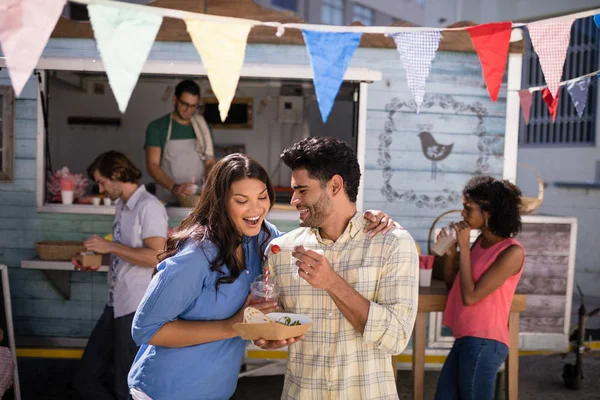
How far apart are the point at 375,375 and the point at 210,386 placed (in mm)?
601

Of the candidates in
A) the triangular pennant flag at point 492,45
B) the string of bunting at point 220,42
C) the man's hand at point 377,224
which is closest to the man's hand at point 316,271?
the man's hand at point 377,224

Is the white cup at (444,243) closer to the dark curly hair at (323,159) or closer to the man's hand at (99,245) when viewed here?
the dark curly hair at (323,159)

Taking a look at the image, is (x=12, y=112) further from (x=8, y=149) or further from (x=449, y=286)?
(x=449, y=286)

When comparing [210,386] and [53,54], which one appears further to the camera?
[53,54]

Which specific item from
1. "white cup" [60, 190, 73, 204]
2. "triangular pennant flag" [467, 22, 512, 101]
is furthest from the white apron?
"triangular pennant flag" [467, 22, 512, 101]

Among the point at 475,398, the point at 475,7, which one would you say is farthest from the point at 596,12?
the point at 475,7

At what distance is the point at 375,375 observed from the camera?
2164 mm

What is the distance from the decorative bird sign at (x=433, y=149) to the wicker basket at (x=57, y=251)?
3.22 m

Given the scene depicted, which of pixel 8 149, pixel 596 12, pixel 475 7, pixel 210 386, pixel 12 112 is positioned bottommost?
pixel 210 386

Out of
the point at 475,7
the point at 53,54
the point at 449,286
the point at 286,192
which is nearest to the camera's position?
the point at 449,286

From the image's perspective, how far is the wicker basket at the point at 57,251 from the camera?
16.7ft

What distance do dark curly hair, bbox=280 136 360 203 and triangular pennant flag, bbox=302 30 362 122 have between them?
107 centimetres

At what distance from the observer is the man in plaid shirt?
81.7 inches

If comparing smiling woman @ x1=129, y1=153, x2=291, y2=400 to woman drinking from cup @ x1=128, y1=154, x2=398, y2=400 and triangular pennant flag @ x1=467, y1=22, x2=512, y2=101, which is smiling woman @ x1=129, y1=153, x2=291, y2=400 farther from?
triangular pennant flag @ x1=467, y1=22, x2=512, y2=101
